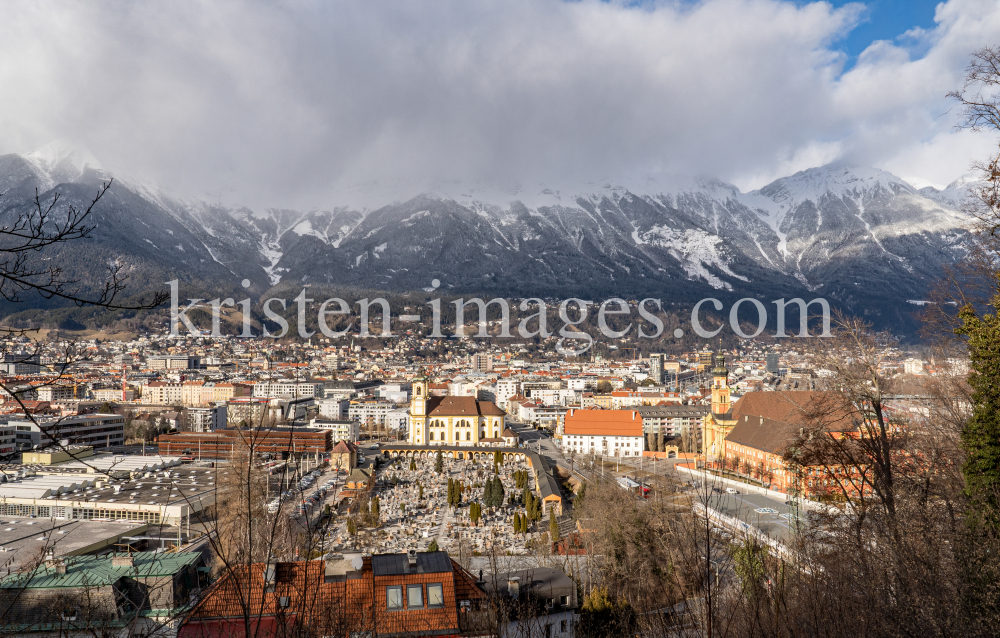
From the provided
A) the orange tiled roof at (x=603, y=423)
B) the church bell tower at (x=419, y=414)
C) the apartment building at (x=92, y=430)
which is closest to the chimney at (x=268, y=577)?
the apartment building at (x=92, y=430)

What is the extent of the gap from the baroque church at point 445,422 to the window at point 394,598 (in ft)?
105

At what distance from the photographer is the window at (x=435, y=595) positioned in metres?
6.27

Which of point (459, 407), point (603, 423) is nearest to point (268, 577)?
point (603, 423)

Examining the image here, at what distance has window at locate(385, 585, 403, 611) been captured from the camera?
605 cm

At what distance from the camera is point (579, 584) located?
11102 mm

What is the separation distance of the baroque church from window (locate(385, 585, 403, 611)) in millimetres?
32091

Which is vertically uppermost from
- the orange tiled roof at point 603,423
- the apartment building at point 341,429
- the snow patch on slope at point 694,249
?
the snow patch on slope at point 694,249

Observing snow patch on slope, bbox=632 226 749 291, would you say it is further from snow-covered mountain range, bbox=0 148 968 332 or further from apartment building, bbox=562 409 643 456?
apartment building, bbox=562 409 643 456

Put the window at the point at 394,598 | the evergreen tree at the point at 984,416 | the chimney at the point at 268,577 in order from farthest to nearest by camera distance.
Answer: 1. the window at the point at 394,598
2. the evergreen tree at the point at 984,416
3. the chimney at the point at 268,577

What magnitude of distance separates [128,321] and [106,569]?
105 m

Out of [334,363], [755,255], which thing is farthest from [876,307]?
[334,363]

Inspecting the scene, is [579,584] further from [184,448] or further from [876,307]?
[876,307]

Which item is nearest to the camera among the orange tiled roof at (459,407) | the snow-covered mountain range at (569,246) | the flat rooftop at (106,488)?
the flat rooftop at (106,488)

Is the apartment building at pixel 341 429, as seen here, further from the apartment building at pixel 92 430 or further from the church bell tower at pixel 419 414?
the apartment building at pixel 92 430
